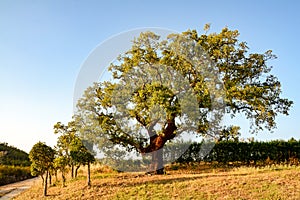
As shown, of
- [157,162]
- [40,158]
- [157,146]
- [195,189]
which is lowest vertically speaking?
[195,189]

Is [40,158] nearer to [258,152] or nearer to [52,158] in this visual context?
[52,158]

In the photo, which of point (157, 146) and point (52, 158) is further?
point (157, 146)

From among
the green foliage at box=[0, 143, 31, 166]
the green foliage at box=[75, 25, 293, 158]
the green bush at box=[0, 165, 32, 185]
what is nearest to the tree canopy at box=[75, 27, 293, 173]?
the green foliage at box=[75, 25, 293, 158]

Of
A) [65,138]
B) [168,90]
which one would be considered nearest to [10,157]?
[65,138]

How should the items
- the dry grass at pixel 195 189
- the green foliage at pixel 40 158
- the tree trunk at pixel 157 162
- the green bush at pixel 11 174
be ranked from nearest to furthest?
the dry grass at pixel 195 189 < the green foliage at pixel 40 158 < the tree trunk at pixel 157 162 < the green bush at pixel 11 174

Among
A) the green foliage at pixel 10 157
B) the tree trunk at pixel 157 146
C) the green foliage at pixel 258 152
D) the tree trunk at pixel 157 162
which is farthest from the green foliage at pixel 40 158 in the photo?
the green foliage at pixel 10 157

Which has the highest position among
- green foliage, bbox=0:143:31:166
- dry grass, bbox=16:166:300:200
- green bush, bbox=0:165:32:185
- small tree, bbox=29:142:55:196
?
green foliage, bbox=0:143:31:166

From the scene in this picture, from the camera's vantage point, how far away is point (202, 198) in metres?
11.6

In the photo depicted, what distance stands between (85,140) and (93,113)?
1756 millimetres

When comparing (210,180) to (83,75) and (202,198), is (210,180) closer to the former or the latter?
(202,198)

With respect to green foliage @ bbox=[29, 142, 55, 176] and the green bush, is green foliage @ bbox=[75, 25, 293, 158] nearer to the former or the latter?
green foliage @ bbox=[29, 142, 55, 176]

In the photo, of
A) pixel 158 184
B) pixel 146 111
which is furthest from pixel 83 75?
pixel 158 184

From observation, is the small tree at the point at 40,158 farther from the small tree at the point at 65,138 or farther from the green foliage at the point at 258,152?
the green foliage at the point at 258,152

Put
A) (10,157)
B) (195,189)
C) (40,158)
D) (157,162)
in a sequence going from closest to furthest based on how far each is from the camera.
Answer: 1. (195,189)
2. (40,158)
3. (157,162)
4. (10,157)
